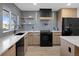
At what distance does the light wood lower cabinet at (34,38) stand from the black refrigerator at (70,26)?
153 cm

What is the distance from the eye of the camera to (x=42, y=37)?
8.22m

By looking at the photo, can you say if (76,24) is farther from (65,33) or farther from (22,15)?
(22,15)

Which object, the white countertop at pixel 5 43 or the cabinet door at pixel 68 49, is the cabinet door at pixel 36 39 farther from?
the white countertop at pixel 5 43

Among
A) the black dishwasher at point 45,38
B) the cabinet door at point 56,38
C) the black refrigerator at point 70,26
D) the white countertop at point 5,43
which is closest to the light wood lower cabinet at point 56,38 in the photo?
the cabinet door at point 56,38

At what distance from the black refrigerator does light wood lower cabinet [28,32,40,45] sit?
153cm

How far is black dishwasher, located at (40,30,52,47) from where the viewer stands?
26.8ft

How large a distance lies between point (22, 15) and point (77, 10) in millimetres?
3343

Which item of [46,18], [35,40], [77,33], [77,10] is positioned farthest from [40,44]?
[77,10]

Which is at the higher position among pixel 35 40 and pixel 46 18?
pixel 46 18

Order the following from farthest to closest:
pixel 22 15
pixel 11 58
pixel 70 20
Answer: pixel 22 15 → pixel 70 20 → pixel 11 58

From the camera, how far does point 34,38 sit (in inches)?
329

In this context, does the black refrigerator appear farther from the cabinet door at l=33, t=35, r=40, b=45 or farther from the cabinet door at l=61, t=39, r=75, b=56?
the cabinet door at l=61, t=39, r=75, b=56

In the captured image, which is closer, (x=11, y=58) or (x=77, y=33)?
(x=11, y=58)

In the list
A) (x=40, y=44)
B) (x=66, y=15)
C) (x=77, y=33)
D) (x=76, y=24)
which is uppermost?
(x=66, y=15)
